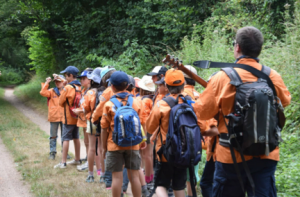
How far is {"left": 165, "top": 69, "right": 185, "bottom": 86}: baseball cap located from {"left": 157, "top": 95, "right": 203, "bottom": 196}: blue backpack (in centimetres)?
32

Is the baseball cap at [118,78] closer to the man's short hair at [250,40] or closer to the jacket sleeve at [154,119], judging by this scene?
the jacket sleeve at [154,119]

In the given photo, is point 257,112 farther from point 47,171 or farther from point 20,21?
point 20,21

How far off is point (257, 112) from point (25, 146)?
29.0 feet

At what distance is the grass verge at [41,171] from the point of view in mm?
5887

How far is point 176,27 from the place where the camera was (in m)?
12.7

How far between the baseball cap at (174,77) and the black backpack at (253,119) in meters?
1.17

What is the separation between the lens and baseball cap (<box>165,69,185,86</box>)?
12.7ft

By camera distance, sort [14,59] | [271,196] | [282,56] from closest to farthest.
→ [271,196], [282,56], [14,59]

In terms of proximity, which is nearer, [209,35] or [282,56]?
[282,56]

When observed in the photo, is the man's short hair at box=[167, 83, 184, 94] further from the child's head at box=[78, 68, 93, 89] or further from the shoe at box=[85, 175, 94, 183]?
the shoe at box=[85, 175, 94, 183]

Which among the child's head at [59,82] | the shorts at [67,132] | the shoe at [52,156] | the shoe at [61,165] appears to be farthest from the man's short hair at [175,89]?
the shoe at [52,156]

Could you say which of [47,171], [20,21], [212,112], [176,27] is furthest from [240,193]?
[20,21]

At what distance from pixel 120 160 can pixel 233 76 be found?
2463mm

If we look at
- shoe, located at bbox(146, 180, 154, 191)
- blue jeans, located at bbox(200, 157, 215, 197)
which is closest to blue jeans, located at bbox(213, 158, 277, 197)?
blue jeans, located at bbox(200, 157, 215, 197)
